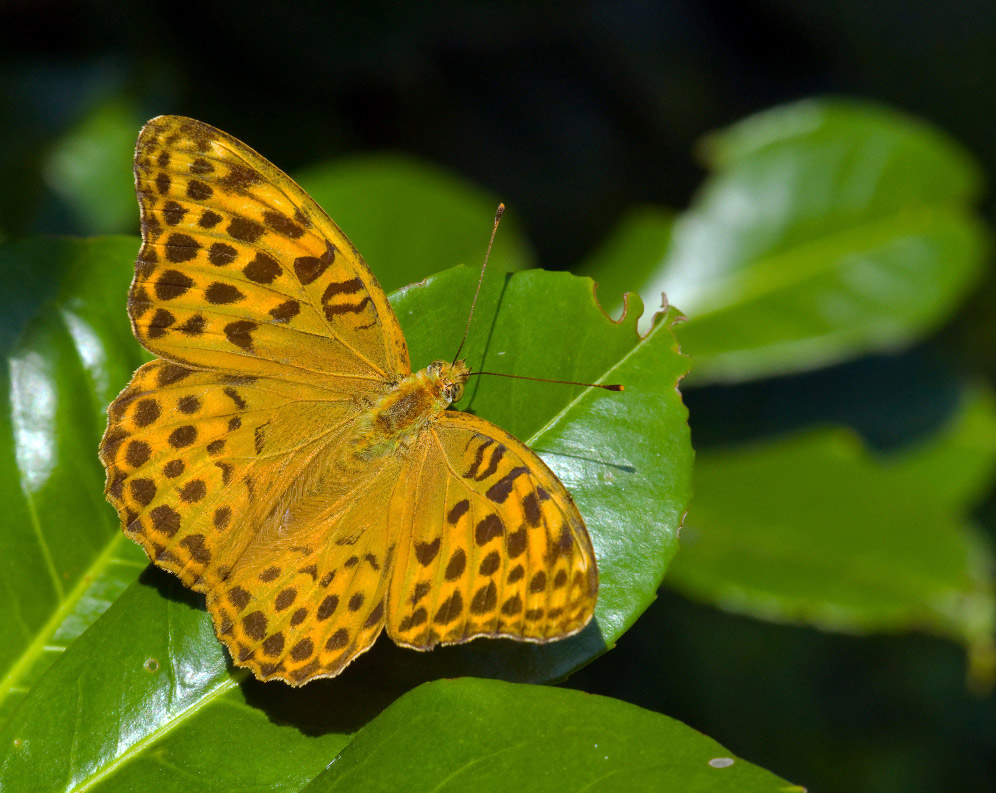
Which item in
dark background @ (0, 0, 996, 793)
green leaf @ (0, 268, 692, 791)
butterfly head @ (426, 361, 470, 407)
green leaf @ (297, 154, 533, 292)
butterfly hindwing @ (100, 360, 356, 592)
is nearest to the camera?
green leaf @ (0, 268, 692, 791)

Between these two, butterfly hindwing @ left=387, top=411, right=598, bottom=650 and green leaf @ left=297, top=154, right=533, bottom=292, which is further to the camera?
green leaf @ left=297, top=154, right=533, bottom=292

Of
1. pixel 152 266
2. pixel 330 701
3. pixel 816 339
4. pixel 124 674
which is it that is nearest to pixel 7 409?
pixel 152 266

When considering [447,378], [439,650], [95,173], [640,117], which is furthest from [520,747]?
[640,117]

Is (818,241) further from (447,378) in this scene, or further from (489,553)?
(489,553)

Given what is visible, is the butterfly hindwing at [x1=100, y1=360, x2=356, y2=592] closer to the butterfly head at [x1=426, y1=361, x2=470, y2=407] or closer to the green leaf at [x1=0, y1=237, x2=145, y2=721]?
the green leaf at [x1=0, y1=237, x2=145, y2=721]

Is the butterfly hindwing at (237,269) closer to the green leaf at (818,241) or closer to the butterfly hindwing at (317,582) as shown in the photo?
the butterfly hindwing at (317,582)

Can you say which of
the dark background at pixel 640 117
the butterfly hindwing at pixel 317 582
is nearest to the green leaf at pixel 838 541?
the dark background at pixel 640 117

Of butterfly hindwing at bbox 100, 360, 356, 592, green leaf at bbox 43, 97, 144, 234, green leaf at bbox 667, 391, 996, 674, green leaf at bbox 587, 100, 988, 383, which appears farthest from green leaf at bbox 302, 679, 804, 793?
green leaf at bbox 43, 97, 144, 234
